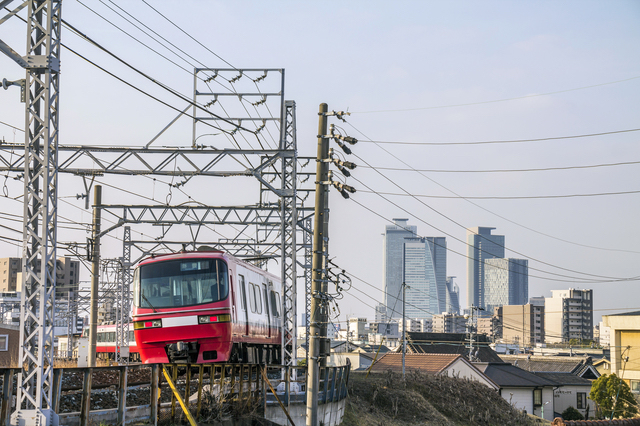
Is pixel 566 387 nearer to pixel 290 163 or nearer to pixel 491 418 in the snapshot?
pixel 491 418

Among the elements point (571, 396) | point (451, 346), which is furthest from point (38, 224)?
point (451, 346)

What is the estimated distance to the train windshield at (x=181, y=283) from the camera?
15.3 m

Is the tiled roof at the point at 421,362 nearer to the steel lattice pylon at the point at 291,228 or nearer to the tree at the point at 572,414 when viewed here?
the tree at the point at 572,414

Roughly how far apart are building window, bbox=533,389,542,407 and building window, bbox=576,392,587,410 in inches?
271

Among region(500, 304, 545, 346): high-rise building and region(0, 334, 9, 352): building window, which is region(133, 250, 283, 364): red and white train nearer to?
region(0, 334, 9, 352): building window

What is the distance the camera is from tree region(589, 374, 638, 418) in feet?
119

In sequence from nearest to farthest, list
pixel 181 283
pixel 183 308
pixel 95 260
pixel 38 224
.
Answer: pixel 38 224, pixel 183 308, pixel 181 283, pixel 95 260

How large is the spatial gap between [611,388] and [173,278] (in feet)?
99.1

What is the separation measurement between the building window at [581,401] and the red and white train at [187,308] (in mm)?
37037

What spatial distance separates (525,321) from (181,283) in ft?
525

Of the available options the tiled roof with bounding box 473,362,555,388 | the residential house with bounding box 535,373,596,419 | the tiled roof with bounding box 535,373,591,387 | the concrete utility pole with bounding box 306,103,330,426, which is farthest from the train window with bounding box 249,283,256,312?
the tiled roof with bounding box 535,373,591,387

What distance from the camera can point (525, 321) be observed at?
538 feet

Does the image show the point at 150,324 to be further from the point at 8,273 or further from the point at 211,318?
the point at 8,273

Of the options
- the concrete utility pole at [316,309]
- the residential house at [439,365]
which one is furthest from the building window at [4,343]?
the concrete utility pole at [316,309]
